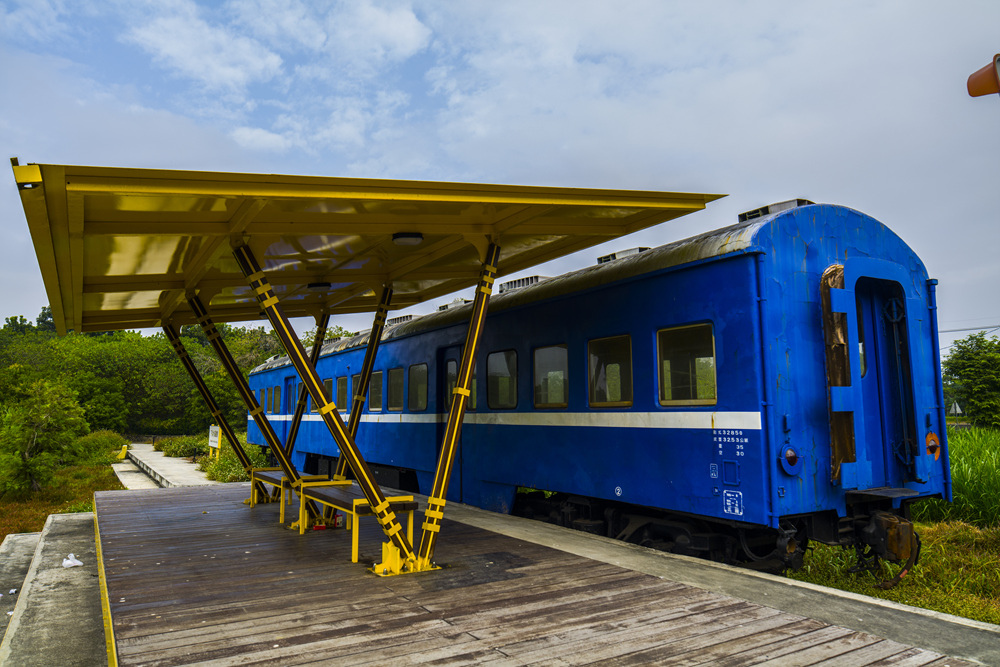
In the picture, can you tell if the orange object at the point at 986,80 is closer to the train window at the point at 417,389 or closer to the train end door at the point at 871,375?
the train end door at the point at 871,375

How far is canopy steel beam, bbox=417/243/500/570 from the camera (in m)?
5.37

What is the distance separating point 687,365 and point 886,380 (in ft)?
5.88

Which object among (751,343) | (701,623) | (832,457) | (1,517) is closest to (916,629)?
(701,623)

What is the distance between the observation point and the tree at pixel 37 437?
14.4m

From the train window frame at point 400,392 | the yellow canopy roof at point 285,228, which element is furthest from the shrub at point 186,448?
the yellow canopy roof at point 285,228

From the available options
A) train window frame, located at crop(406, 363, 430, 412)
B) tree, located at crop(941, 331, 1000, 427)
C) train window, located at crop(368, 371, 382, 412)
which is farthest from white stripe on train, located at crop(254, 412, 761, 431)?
tree, located at crop(941, 331, 1000, 427)

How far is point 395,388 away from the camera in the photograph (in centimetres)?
1113

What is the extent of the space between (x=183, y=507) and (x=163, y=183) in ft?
18.3

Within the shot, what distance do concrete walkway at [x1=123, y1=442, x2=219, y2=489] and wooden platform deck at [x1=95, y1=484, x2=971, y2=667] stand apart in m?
8.98

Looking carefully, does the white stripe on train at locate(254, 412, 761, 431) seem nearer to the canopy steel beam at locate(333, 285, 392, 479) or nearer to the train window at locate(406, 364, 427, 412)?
the train window at locate(406, 364, 427, 412)

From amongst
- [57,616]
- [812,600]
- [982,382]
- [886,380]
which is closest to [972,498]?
[886,380]

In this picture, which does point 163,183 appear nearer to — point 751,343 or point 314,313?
point 751,343

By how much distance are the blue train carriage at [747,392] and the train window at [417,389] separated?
8.66 ft

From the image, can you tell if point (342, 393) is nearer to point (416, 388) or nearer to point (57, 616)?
point (416, 388)
